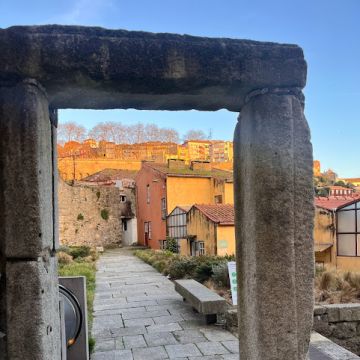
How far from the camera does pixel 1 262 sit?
2188 mm

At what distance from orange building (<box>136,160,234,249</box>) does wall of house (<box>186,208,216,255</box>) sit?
157 inches

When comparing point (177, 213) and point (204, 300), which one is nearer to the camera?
point (204, 300)

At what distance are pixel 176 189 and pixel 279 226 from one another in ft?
73.2

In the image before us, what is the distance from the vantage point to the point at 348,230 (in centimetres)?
1559

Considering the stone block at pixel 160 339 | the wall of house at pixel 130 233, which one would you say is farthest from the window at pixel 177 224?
the stone block at pixel 160 339

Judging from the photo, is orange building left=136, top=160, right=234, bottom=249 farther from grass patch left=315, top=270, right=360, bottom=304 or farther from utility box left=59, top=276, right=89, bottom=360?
utility box left=59, top=276, right=89, bottom=360

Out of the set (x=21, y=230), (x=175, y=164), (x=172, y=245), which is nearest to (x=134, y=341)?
(x=21, y=230)

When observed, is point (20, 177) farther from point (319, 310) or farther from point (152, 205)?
point (152, 205)

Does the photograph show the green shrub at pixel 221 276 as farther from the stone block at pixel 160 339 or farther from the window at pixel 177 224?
the window at pixel 177 224

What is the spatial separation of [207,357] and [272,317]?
10.9ft

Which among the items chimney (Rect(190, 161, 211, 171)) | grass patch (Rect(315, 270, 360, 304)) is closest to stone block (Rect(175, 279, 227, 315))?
grass patch (Rect(315, 270, 360, 304))

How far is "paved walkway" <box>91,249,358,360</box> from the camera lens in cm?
546

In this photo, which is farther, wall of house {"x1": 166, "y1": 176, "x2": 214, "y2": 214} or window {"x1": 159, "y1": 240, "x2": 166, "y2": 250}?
window {"x1": 159, "y1": 240, "x2": 166, "y2": 250}

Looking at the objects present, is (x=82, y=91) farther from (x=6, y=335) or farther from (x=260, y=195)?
(x=6, y=335)
